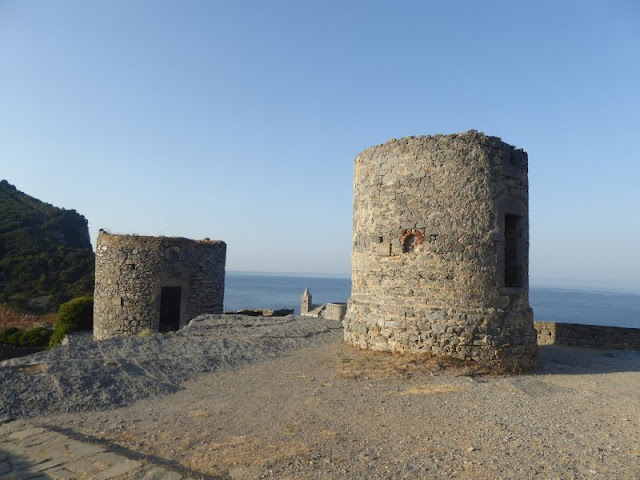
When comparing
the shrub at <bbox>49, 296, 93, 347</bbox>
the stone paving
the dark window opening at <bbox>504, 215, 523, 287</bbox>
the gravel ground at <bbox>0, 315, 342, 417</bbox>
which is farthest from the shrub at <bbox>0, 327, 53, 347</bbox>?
the dark window opening at <bbox>504, 215, 523, 287</bbox>

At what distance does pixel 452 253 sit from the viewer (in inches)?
342

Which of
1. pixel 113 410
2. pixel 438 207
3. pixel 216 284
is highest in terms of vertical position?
pixel 438 207

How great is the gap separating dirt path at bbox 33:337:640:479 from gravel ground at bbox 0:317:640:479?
19mm

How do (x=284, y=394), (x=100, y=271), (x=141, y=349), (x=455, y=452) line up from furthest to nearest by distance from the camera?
(x=100, y=271) < (x=141, y=349) < (x=284, y=394) < (x=455, y=452)

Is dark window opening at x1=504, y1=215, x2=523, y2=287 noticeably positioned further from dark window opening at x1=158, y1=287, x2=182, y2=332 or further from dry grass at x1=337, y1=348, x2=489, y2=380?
dark window opening at x1=158, y1=287, x2=182, y2=332

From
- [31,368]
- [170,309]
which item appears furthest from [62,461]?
[170,309]

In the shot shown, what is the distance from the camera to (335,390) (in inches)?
268

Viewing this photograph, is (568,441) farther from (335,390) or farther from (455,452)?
(335,390)

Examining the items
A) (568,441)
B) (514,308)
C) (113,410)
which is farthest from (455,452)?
(514,308)

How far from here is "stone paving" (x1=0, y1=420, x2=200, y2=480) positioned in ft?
12.2

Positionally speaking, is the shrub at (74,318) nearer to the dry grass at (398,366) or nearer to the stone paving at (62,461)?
the dry grass at (398,366)

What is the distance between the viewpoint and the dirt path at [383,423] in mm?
4133

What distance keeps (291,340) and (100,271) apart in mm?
8562

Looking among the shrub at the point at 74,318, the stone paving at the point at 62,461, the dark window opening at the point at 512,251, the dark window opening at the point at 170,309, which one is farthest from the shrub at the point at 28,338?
the dark window opening at the point at 512,251
